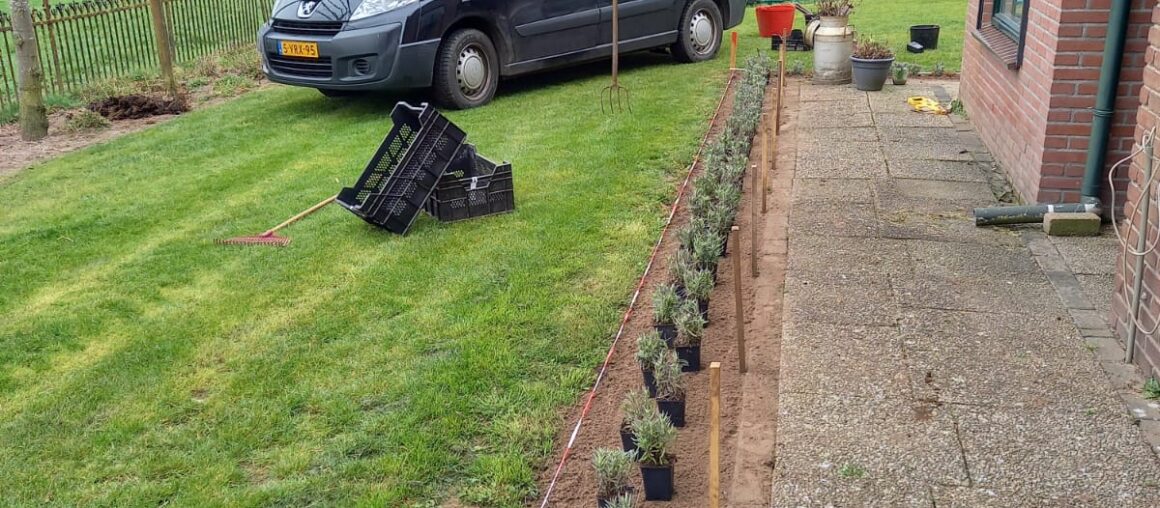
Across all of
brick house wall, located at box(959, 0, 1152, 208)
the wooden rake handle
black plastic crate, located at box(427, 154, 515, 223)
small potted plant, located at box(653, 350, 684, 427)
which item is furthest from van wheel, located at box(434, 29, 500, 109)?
small potted plant, located at box(653, 350, 684, 427)

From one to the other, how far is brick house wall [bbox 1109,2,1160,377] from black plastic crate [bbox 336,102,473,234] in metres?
3.67

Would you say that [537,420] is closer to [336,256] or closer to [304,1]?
[336,256]

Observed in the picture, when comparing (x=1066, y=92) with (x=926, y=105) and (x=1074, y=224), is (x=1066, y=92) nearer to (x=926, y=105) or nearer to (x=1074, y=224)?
(x=1074, y=224)

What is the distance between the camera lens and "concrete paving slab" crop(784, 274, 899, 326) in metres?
A: 4.39

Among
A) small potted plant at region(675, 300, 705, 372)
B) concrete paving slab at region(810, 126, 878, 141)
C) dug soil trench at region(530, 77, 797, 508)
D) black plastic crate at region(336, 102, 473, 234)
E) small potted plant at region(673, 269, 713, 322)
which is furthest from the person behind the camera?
concrete paving slab at region(810, 126, 878, 141)

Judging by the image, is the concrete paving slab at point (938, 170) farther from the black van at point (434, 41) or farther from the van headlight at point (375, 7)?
the van headlight at point (375, 7)

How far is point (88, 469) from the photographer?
3.51 metres

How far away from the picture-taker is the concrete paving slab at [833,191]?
6.22 metres

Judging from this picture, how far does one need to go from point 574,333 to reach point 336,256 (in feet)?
6.14

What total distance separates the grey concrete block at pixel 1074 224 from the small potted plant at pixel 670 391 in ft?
9.62

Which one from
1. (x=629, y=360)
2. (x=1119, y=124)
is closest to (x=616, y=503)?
(x=629, y=360)

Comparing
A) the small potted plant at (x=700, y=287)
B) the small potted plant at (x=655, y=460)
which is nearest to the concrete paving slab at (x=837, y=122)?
the small potted plant at (x=700, y=287)

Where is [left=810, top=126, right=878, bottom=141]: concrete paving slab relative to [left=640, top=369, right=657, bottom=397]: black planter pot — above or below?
below

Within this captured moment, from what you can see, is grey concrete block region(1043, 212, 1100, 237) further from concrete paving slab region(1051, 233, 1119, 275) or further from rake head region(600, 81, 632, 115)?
rake head region(600, 81, 632, 115)
